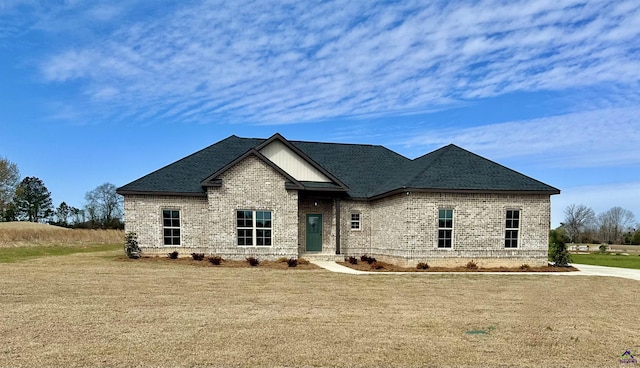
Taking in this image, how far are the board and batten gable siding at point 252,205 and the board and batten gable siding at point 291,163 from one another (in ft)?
3.59

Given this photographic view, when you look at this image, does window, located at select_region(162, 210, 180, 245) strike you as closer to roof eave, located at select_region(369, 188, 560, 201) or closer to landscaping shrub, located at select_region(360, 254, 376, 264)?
landscaping shrub, located at select_region(360, 254, 376, 264)

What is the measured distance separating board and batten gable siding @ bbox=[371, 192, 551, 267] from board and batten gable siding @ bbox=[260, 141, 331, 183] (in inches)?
176

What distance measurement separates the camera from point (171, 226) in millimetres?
20969

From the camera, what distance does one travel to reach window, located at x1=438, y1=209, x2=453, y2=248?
18.9 metres

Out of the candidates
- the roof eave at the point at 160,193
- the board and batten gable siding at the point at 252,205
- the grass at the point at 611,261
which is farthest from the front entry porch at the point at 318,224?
the grass at the point at 611,261

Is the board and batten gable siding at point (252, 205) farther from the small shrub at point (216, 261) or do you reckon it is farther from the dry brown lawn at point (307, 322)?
the dry brown lawn at point (307, 322)

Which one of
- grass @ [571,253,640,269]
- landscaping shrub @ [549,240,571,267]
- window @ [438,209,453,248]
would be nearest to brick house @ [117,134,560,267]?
window @ [438,209,453,248]

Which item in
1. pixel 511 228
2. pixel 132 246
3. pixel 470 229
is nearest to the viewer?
pixel 470 229

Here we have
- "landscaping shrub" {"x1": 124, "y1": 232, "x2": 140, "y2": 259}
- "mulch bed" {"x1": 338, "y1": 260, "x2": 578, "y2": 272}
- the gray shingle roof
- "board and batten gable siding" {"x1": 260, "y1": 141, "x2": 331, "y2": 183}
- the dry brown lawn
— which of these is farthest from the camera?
"board and batten gable siding" {"x1": 260, "y1": 141, "x2": 331, "y2": 183}

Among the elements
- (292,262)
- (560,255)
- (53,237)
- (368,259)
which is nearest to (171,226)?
(292,262)

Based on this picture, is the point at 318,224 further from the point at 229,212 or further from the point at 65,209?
the point at 65,209

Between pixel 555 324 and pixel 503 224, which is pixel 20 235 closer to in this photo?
pixel 503 224

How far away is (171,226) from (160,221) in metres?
0.59

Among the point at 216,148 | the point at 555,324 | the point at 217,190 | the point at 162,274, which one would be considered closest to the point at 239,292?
the point at 162,274
